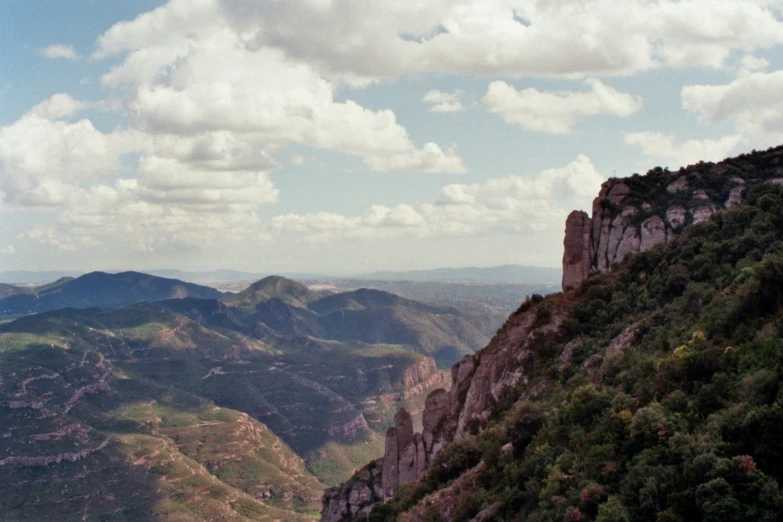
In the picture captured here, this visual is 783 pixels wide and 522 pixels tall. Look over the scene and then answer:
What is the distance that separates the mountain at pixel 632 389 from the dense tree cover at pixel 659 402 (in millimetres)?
100

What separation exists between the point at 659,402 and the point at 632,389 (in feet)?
12.0

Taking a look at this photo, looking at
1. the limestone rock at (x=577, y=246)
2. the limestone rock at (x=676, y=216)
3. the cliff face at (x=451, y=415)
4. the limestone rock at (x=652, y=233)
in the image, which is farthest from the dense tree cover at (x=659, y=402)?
the limestone rock at (x=577, y=246)

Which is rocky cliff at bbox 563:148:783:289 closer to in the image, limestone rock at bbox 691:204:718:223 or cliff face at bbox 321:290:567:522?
limestone rock at bbox 691:204:718:223

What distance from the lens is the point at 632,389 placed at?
38.5m

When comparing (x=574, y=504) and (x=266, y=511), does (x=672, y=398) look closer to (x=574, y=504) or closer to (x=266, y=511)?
(x=574, y=504)

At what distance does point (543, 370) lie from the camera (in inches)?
2127

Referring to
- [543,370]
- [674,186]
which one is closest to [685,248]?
[543,370]

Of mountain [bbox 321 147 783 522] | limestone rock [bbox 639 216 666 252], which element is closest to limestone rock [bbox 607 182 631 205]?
mountain [bbox 321 147 783 522]

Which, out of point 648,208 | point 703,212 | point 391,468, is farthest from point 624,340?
point 391,468

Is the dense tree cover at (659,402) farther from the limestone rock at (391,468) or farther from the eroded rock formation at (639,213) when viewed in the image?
the limestone rock at (391,468)

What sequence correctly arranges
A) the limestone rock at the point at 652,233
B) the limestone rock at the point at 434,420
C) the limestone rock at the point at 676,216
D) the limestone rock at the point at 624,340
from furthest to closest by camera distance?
the limestone rock at the point at 434,420, the limestone rock at the point at 676,216, the limestone rock at the point at 652,233, the limestone rock at the point at 624,340

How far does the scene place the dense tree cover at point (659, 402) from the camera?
26641 mm

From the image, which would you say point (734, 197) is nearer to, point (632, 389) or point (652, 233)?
point (652, 233)

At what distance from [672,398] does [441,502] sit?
17434 mm
